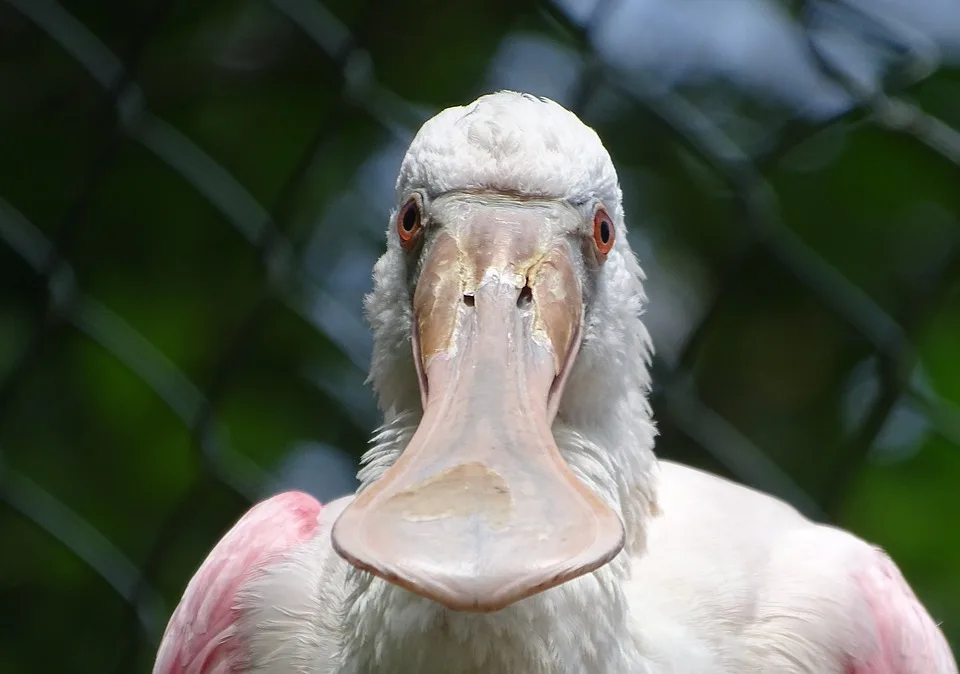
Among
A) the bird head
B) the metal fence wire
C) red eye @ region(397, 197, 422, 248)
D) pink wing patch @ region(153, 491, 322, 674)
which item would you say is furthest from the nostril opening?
the metal fence wire

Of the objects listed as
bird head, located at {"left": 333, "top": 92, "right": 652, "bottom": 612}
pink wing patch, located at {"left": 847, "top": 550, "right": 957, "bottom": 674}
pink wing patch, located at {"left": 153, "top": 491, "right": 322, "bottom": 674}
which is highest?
bird head, located at {"left": 333, "top": 92, "right": 652, "bottom": 612}

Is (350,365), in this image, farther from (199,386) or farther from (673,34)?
(673,34)

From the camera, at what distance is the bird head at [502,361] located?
617 mm

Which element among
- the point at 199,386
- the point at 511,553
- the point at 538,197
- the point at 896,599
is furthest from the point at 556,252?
the point at 199,386

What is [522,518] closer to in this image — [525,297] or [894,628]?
[525,297]

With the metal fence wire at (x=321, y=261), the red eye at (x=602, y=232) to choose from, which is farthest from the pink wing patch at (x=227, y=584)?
the metal fence wire at (x=321, y=261)

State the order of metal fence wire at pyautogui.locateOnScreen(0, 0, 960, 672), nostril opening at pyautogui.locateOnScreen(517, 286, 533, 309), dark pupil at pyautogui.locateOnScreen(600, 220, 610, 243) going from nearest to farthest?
nostril opening at pyautogui.locateOnScreen(517, 286, 533, 309) → dark pupil at pyautogui.locateOnScreen(600, 220, 610, 243) → metal fence wire at pyautogui.locateOnScreen(0, 0, 960, 672)

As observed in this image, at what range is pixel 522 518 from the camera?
0.64 m

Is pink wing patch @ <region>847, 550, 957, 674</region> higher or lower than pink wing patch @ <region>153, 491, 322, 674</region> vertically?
higher

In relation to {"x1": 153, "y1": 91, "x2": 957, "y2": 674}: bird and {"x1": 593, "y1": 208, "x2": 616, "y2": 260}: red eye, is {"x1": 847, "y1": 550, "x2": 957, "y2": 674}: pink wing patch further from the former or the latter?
{"x1": 593, "y1": 208, "x2": 616, "y2": 260}: red eye

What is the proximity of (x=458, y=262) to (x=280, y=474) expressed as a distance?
3.71ft

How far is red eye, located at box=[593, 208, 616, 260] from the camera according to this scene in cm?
83

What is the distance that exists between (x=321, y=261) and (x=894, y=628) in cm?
106

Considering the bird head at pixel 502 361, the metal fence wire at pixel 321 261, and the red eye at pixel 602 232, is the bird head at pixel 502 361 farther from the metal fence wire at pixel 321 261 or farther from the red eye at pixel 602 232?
the metal fence wire at pixel 321 261
